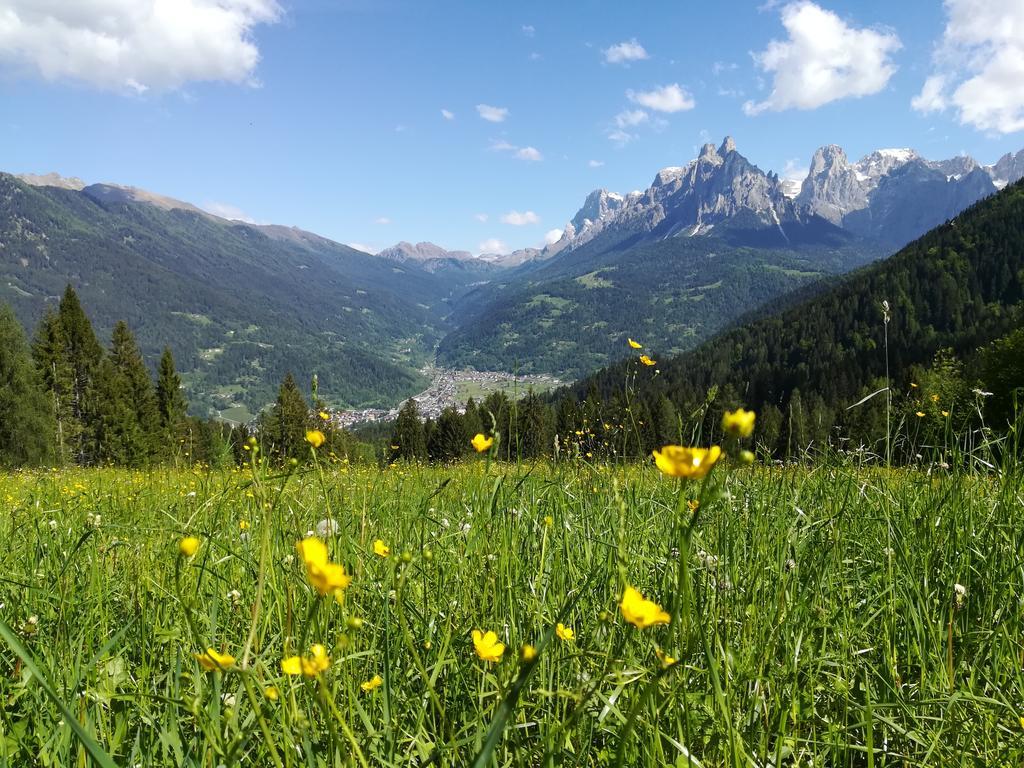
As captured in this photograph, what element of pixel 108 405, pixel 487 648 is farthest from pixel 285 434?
pixel 108 405

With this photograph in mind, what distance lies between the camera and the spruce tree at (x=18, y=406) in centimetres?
3309

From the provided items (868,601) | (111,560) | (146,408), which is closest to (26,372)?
(146,408)

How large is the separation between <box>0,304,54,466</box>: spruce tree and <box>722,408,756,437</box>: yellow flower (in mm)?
40795

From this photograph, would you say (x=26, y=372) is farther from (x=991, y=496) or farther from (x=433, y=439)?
(x=991, y=496)

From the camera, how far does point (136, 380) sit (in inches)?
1732

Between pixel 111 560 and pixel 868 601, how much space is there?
319 cm

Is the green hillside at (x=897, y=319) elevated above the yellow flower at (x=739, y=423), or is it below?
above

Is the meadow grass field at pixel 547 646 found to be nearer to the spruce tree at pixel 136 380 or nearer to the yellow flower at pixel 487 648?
the yellow flower at pixel 487 648

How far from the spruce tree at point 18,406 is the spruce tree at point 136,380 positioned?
7105mm

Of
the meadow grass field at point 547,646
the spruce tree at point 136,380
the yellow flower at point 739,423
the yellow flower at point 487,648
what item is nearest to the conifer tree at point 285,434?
the meadow grass field at point 547,646

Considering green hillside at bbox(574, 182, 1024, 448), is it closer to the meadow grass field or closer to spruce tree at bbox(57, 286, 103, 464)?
spruce tree at bbox(57, 286, 103, 464)

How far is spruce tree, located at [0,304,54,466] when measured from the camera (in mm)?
33094

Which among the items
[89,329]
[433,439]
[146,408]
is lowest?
[433,439]

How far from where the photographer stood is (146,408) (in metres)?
43.3
